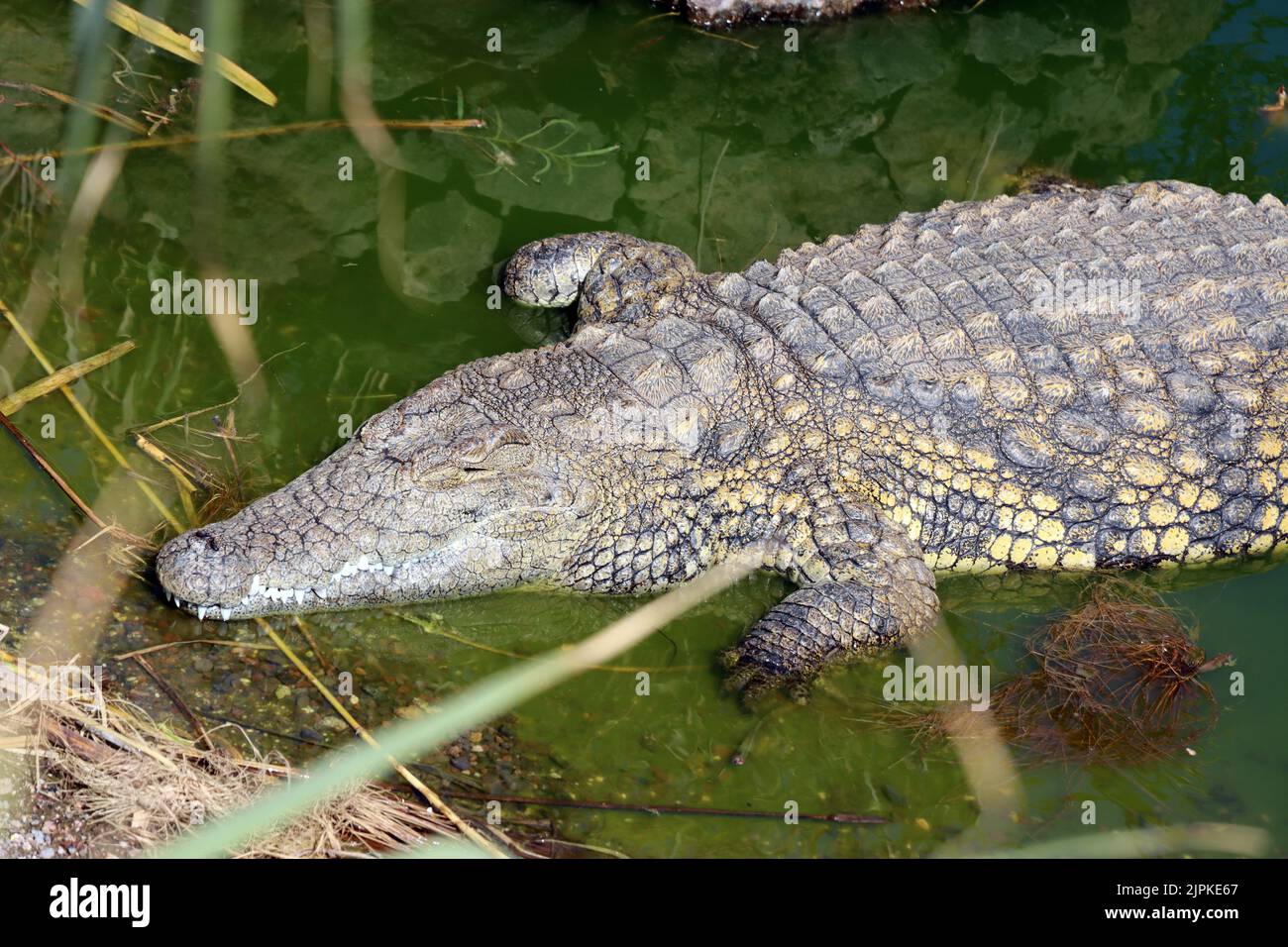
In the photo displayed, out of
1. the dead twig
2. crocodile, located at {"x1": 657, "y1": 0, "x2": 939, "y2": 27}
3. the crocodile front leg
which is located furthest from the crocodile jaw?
crocodile, located at {"x1": 657, "y1": 0, "x2": 939, "y2": 27}

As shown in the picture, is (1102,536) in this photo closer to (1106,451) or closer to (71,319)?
(1106,451)

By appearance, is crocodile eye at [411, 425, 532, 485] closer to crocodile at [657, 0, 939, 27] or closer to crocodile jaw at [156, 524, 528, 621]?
crocodile jaw at [156, 524, 528, 621]

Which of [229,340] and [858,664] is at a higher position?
[229,340]

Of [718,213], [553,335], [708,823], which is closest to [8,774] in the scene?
[708,823]

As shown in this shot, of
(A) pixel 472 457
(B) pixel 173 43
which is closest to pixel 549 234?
(A) pixel 472 457

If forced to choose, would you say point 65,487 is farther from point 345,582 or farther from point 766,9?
point 766,9

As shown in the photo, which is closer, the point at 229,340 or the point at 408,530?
the point at 408,530

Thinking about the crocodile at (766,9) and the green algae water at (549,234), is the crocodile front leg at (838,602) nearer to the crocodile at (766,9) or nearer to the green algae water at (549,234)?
the green algae water at (549,234)
